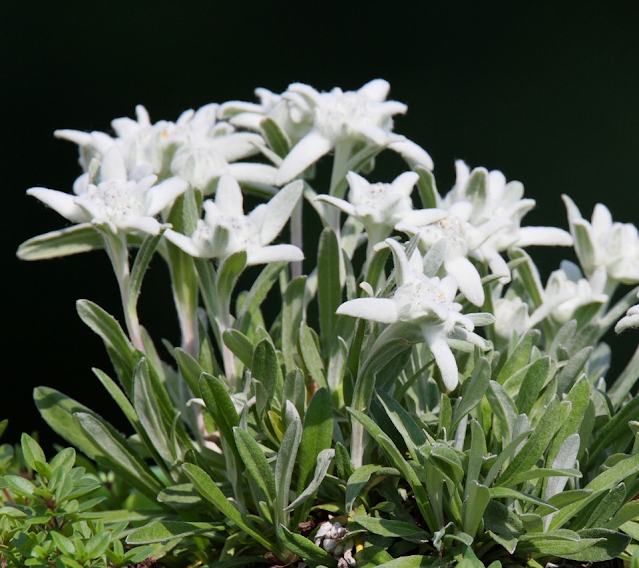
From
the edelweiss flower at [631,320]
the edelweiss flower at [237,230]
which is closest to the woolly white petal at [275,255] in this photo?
the edelweiss flower at [237,230]

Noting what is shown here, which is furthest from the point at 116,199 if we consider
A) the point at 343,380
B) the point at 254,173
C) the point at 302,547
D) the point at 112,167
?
the point at 302,547

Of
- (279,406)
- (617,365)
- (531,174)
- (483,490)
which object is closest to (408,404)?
(279,406)

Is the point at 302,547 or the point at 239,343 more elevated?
the point at 239,343

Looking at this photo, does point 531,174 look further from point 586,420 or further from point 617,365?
point 586,420

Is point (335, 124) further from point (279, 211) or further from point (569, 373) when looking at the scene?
point (569, 373)

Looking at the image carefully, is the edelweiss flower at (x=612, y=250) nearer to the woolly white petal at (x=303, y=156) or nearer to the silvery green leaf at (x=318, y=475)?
the woolly white petal at (x=303, y=156)

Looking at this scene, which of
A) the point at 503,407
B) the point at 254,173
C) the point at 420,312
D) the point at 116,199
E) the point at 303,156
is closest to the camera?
the point at 420,312

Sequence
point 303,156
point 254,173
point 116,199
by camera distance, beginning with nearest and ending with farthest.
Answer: point 116,199 < point 303,156 < point 254,173
